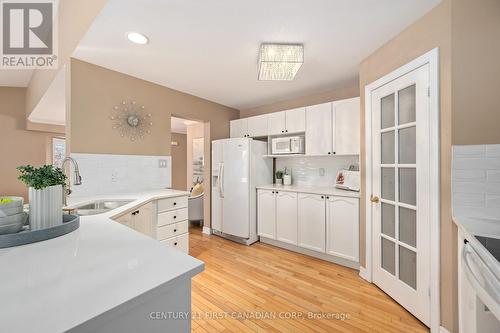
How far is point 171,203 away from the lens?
2.46m

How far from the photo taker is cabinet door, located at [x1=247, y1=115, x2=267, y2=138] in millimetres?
3637

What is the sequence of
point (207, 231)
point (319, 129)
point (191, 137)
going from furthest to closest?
point (191, 137), point (207, 231), point (319, 129)

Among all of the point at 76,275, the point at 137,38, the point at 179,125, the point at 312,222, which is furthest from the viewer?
the point at 179,125

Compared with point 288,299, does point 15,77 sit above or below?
above

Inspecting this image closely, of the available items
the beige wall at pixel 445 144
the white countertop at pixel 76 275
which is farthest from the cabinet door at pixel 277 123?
the white countertop at pixel 76 275

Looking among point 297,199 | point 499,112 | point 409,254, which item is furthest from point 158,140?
point 499,112

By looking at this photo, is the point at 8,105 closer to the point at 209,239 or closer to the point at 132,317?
the point at 209,239

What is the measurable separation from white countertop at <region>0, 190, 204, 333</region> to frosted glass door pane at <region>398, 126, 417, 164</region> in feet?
6.13

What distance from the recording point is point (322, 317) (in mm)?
1749

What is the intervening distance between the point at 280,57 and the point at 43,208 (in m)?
2.08

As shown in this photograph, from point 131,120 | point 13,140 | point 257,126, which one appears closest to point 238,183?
point 257,126

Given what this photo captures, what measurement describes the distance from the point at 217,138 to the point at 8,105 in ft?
12.5

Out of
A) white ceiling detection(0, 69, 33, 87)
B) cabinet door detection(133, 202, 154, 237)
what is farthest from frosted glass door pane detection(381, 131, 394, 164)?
white ceiling detection(0, 69, 33, 87)

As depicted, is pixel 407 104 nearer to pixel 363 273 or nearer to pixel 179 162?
pixel 363 273
